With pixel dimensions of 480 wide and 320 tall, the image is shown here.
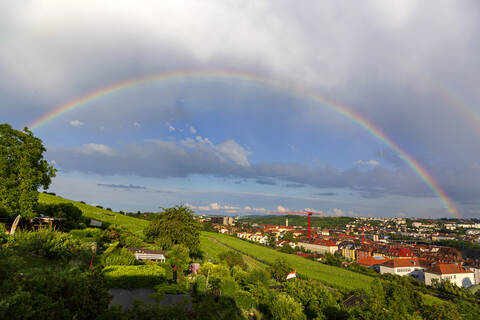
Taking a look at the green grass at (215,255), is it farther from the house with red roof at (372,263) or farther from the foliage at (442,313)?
the house with red roof at (372,263)

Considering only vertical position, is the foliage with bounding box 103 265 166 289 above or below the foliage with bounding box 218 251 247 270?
above

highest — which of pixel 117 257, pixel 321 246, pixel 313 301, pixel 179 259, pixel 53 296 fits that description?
pixel 53 296

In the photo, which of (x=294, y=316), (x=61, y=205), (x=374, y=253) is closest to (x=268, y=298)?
(x=294, y=316)

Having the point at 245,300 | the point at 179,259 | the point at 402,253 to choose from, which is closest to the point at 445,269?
the point at 402,253

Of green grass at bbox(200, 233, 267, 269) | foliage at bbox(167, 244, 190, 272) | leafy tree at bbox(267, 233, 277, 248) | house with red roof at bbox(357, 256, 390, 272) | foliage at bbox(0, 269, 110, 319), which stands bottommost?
leafy tree at bbox(267, 233, 277, 248)

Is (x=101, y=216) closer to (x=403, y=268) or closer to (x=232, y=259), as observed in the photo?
(x=232, y=259)

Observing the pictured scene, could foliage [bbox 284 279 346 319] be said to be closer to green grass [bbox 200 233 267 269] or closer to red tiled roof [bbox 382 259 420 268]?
green grass [bbox 200 233 267 269]

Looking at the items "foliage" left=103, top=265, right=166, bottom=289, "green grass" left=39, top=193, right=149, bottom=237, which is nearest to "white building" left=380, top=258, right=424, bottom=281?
"green grass" left=39, top=193, right=149, bottom=237

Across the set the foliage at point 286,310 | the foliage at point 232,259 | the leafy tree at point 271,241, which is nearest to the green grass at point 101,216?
the foliage at point 232,259
